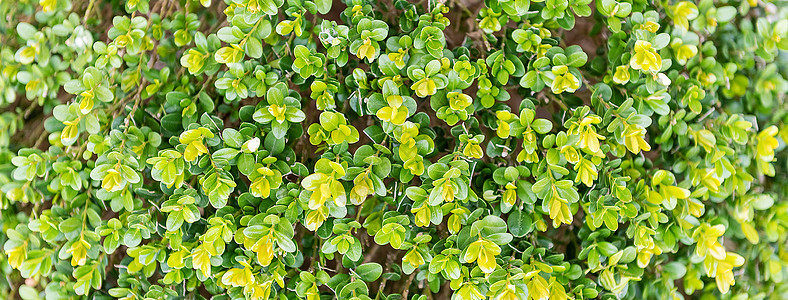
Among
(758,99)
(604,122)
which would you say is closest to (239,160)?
(604,122)

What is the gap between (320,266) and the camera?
1078 millimetres

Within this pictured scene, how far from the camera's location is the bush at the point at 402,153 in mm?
988

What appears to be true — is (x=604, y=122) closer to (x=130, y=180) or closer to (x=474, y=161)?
(x=474, y=161)

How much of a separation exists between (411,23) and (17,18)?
42.4 inches

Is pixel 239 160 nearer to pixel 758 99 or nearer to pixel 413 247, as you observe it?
pixel 413 247

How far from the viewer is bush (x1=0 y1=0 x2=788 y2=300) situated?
0.99 meters

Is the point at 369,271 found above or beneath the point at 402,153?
beneath

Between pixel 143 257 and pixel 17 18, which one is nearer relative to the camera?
pixel 143 257

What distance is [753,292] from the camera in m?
1.27

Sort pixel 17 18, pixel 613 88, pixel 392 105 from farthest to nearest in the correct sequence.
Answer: pixel 17 18, pixel 613 88, pixel 392 105

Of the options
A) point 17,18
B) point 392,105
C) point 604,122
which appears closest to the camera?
point 392,105

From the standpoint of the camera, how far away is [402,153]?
0.98 meters

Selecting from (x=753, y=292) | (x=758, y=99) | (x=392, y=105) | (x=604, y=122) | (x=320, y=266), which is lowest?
(x=753, y=292)

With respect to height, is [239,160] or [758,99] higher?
[239,160]
